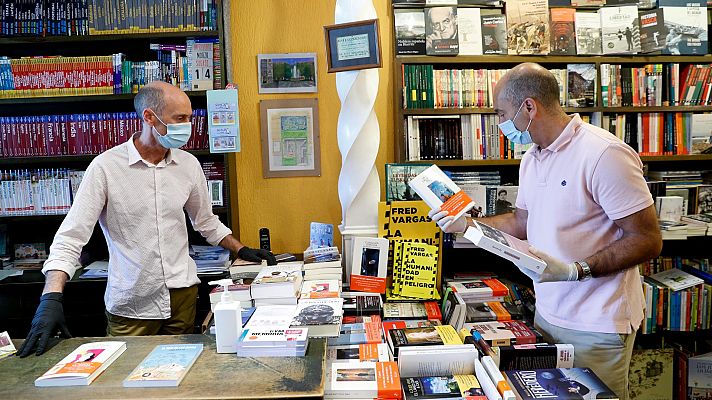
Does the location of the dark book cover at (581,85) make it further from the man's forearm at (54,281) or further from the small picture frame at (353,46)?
the man's forearm at (54,281)

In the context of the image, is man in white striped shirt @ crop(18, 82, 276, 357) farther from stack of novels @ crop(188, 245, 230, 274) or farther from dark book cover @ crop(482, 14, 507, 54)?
dark book cover @ crop(482, 14, 507, 54)

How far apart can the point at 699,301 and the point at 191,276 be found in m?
2.91

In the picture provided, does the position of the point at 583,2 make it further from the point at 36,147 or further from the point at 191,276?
the point at 36,147

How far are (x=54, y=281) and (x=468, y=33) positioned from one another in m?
2.46

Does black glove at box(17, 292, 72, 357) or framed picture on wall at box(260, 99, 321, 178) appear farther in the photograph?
framed picture on wall at box(260, 99, 321, 178)

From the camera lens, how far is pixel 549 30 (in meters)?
3.06

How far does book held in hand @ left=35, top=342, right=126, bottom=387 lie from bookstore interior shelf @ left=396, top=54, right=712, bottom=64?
7.15 feet

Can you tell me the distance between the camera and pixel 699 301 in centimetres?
307

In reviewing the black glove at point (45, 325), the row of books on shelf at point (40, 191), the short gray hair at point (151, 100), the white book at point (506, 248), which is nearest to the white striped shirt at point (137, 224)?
the short gray hair at point (151, 100)

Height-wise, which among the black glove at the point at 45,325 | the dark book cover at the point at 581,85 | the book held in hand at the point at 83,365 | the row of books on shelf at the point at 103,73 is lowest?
the book held in hand at the point at 83,365

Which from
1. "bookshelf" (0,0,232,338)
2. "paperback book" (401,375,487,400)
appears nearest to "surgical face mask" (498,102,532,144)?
"paperback book" (401,375,487,400)

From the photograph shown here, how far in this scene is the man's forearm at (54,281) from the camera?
172 cm

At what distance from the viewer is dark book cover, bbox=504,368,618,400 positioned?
4.57 ft

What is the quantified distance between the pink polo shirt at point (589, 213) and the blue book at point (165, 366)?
4.07ft
